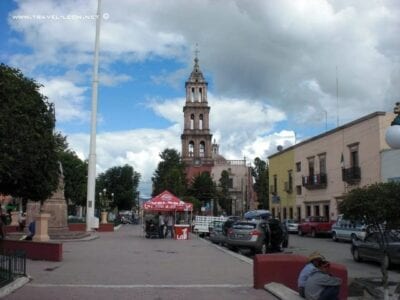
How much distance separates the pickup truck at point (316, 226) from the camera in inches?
1684

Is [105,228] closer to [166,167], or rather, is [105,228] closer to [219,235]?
[219,235]

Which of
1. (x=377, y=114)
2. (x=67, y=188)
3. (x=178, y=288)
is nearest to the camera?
(x=178, y=288)

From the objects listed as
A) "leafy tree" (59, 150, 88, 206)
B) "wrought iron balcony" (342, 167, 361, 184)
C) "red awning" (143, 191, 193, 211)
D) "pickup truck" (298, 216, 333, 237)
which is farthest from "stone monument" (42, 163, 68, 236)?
"leafy tree" (59, 150, 88, 206)

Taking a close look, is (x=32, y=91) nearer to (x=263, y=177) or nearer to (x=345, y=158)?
(x=345, y=158)

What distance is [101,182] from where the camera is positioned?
4040 inches

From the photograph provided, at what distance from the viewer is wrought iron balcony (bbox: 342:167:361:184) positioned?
150ft

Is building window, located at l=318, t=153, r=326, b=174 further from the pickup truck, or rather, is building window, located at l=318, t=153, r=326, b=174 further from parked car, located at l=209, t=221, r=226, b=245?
parked car, located at l=209, t=221, r=226, b=245

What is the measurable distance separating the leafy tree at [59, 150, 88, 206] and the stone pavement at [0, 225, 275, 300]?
4781 centimetres

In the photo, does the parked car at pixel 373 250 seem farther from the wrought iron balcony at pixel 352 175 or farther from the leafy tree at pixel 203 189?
the leafy tree at pixel 203 189

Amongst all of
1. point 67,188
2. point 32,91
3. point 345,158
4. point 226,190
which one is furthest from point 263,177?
point 32,91

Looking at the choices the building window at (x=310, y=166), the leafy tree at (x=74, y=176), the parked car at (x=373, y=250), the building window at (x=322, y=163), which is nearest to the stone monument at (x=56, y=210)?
the parked car at (x=373, y=250)

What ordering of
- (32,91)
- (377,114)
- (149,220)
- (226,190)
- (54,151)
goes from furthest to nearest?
(226,190), (377,114), (149,220), (54,151), (32,91)

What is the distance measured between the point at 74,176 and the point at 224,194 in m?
45.3

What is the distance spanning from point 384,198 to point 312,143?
44.3 m
